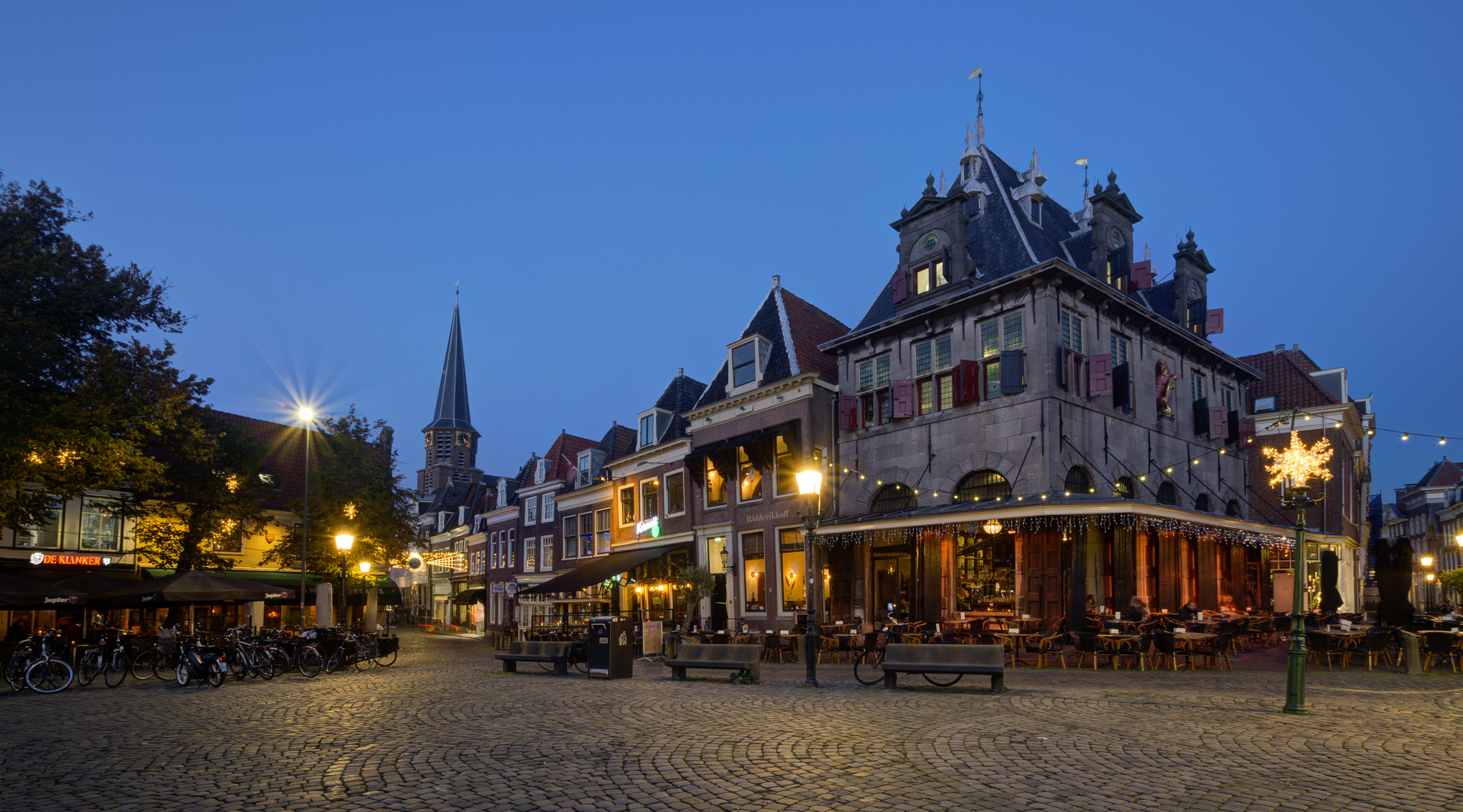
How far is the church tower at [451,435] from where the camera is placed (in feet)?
322

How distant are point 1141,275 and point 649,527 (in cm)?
1893

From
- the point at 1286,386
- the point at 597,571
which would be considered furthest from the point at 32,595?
the point at 1286,386

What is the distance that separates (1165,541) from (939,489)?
6.24 meters

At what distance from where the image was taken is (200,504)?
1181 inches

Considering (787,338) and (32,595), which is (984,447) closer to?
(787,338)

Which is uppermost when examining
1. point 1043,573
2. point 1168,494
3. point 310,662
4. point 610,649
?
point 1168,494

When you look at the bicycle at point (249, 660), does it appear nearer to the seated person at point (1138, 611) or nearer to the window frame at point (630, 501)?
the window frame at point (630, 501)

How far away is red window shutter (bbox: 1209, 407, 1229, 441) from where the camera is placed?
26547mm

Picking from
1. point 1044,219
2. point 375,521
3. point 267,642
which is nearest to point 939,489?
point 1044,219

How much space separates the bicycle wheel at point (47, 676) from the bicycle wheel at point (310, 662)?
13.1ft

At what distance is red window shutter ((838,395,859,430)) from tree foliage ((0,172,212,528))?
1791 centimetres

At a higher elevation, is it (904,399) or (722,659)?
(904,399)

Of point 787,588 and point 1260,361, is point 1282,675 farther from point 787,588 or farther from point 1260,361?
point 1260,361

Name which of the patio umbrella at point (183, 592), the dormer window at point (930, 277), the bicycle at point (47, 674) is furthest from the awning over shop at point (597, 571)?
the bicycle at point (47, 674)
